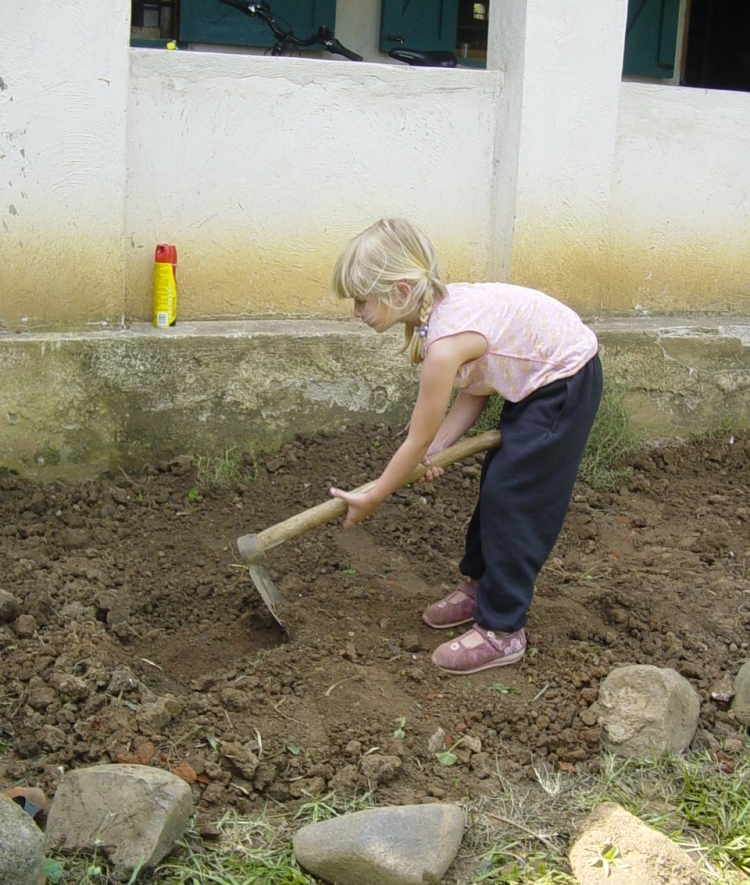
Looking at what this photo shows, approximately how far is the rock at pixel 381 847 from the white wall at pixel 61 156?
2.52 m

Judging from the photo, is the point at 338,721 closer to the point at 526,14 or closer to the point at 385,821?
the point at 385,821

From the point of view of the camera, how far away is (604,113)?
17.0 feet

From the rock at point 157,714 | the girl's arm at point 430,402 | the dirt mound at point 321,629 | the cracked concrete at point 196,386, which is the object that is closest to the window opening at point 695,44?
the cracked concrete at point 196,386

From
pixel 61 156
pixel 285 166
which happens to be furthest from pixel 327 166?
pixel 61 156

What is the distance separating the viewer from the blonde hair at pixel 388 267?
123 inches

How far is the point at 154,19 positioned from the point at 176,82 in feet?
6.11

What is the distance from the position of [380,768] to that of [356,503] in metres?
0.76

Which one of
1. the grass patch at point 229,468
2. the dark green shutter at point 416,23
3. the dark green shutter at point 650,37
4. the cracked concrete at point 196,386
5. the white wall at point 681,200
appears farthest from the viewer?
the dark green shutter at point 650,37

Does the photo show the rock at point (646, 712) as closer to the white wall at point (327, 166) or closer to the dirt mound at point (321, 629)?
the dirt mound at point (321, 629)

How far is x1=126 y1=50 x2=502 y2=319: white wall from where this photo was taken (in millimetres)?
4656

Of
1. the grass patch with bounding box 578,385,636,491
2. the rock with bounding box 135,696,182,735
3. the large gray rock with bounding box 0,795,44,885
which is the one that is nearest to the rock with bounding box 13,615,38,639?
the rock with bounding box 135,696,182,735

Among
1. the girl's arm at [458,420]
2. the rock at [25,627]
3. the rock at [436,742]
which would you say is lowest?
the rock at [436,742]

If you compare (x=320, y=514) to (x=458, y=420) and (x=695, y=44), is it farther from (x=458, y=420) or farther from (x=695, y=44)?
(x=695, y=44)

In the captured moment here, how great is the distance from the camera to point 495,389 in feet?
11.1
